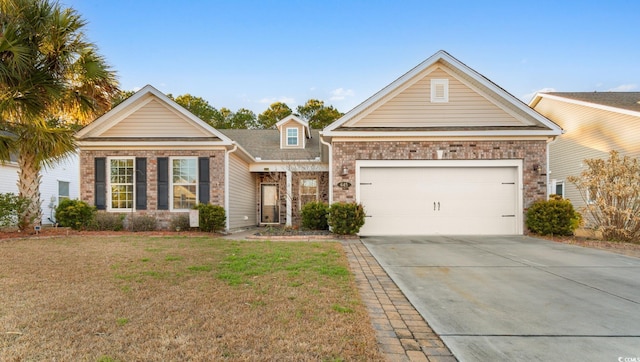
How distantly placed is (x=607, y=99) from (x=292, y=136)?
544 inches

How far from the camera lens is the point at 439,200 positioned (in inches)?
441

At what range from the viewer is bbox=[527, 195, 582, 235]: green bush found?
10.4 meters

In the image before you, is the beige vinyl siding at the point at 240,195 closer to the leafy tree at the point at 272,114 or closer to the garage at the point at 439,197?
the garage at the point at 439,197

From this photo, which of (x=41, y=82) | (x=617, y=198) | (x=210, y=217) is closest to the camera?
(x=617, y=198)

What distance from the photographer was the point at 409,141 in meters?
11.2

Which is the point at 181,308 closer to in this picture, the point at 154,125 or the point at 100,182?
the point at 154,125

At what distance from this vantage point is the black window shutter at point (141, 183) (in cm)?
1210

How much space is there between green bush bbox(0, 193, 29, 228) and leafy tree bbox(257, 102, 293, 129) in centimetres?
2353

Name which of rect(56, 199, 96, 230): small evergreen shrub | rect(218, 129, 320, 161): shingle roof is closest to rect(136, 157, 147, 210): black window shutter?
rect(56, 199, 96, 230): small evergreen shrub

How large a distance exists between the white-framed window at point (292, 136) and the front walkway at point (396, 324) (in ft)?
39.7

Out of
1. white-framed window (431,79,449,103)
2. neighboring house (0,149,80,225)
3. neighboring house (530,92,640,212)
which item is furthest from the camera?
neighboring house (0,149,80,225)

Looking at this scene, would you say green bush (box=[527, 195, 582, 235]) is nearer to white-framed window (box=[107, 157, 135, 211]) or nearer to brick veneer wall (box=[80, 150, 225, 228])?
brick veneer wall (box=[80, 150, 225, 228])

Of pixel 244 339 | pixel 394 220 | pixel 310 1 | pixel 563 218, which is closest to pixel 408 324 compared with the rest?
pixel 244 339

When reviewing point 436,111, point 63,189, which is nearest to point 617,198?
point 436,111
